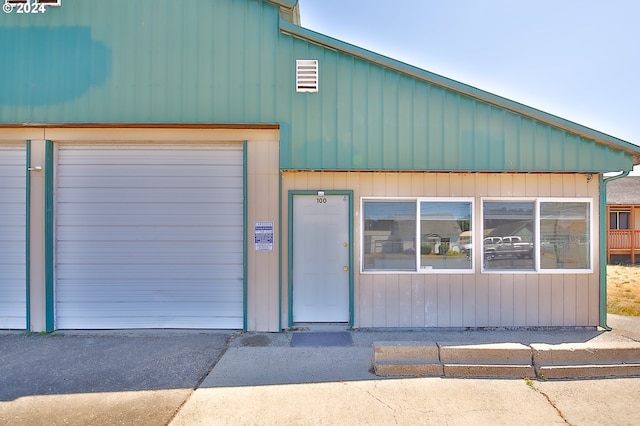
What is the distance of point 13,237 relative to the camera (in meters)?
6.73

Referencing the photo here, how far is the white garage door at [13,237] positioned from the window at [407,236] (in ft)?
20.9

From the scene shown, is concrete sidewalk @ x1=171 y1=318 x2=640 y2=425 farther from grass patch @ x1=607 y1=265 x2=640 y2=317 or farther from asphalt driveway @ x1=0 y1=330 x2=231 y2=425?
grass patch @ x1=607 y1=265 x2=640 y2=317

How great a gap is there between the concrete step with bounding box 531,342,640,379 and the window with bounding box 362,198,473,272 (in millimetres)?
2050

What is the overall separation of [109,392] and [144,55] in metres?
5.34

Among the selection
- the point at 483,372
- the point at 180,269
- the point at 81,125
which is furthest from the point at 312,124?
the point at 483,372

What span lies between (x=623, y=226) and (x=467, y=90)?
1828 centimetres

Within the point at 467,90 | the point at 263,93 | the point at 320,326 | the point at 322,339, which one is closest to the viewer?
the point at 322,339

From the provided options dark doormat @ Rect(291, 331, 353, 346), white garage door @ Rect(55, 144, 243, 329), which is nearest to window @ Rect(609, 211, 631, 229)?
dark doormat @ Rect(291, 331, 353, 346)

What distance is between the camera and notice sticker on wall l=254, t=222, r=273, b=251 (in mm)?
6535

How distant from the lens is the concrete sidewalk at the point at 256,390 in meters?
3.88

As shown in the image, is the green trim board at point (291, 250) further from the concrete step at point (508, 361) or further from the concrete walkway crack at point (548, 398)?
the concrete walkway crack at point (548, 398)

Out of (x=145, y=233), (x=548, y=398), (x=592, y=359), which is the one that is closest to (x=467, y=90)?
(x=592, y=359)

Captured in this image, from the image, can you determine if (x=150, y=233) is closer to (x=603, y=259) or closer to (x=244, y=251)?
(x=244, y=251)

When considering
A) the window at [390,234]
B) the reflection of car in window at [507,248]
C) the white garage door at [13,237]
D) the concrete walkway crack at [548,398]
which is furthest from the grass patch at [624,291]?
the white garage door at [13,237]
